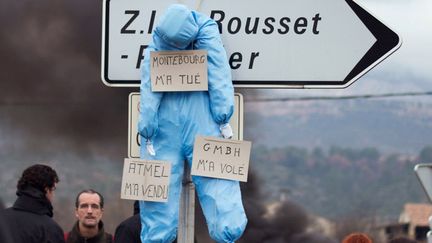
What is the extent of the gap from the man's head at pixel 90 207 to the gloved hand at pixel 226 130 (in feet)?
8.55

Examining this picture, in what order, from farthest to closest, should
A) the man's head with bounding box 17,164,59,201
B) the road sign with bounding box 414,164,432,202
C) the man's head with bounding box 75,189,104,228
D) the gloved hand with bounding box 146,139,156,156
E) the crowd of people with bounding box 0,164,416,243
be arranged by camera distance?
1. the man's head with bounding box 75,189,104,228
2. the man's head with bounding box 17,164,59,201
3. the crowd of people with bounding box 0,164,416,243
4. the road sign with bounding box 414,164,432,202
5. the gloved hand with bounding box 146,139,156,156

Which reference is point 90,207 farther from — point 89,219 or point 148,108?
point 148,108

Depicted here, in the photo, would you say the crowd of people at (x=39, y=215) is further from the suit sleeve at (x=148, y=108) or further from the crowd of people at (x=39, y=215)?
the suit sleeve at (x=148, y=108)

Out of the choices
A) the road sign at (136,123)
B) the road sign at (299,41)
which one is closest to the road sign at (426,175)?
the road sign at (299,41)

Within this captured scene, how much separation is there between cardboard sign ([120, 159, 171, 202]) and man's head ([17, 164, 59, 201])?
69.0 inches

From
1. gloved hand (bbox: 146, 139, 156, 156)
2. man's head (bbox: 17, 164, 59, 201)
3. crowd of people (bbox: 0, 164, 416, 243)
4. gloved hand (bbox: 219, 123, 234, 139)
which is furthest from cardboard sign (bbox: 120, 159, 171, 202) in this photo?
man's head (bbox: 17, 164, 59, 201)

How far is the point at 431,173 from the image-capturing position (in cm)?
398

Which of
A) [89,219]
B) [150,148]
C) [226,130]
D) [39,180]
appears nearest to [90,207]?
[89,219]

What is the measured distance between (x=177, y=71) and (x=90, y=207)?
269 centimetres

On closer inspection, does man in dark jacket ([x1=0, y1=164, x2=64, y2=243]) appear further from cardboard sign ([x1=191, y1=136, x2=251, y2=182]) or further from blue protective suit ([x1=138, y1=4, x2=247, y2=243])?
cardboard sign ([x1=191, y1=136, x2=251, y2=182])

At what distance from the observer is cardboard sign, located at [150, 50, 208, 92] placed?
143 inches

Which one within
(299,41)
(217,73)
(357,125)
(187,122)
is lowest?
(187,122)

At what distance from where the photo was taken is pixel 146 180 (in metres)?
3.62

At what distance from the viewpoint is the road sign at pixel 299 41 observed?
374 centimetres
